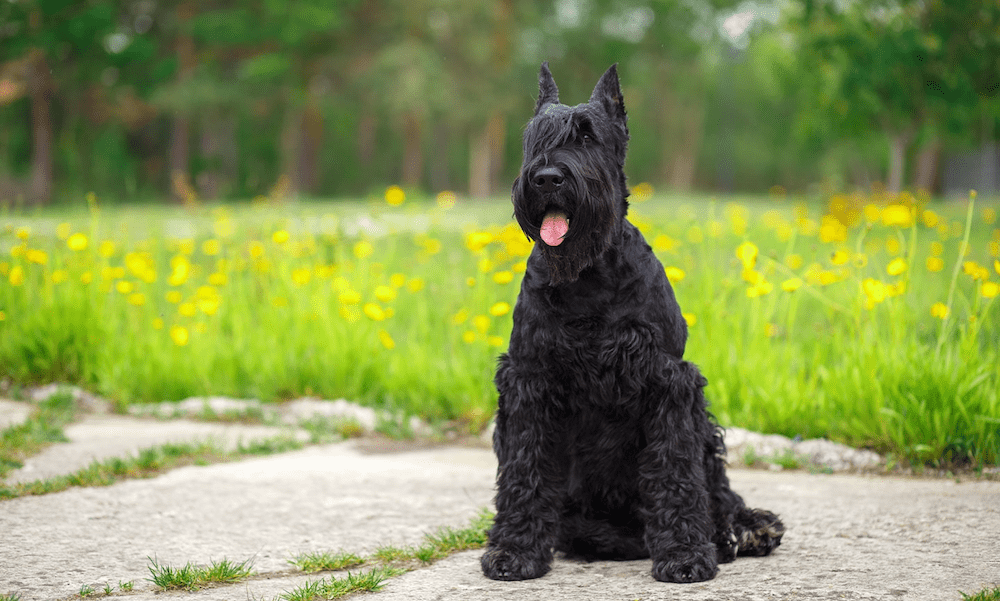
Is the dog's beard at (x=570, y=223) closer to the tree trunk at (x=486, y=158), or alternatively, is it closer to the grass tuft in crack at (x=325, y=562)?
the grass tuft in crack at (x=325, y=562)

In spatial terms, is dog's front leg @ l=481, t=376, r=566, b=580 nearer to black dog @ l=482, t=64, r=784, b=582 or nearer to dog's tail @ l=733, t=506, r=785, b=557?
black dog @ l=482, t=64, r=784, b=582

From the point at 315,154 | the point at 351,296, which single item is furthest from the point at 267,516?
the point at 315,154

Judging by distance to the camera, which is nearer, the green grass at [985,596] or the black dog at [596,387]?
the green grass at [985,596]

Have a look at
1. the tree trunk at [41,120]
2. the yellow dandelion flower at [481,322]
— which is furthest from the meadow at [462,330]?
the tree trunk at [41,120]

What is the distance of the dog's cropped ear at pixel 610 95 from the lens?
10.2ft

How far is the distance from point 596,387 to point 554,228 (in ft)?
1.91

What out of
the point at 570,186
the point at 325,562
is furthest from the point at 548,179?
the point at 325,562

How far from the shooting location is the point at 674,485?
9.80 ft

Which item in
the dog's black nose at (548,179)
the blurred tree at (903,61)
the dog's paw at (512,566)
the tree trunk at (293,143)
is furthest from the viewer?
the tree trunk at (293,143)

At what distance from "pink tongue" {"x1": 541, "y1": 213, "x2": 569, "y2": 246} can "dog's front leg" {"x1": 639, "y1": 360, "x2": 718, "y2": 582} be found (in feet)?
2.03

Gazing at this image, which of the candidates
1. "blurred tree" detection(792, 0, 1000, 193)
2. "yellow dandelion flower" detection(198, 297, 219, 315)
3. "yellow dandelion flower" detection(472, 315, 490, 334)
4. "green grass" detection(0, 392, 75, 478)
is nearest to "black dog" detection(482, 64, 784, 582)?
"yellow dandelion flower" detection(472, 315, 490, 334)

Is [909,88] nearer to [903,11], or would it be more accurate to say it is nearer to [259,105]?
[903,11]

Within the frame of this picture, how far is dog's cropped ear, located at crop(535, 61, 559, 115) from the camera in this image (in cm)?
318

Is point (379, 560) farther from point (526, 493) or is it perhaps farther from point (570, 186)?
point (570, 186)
